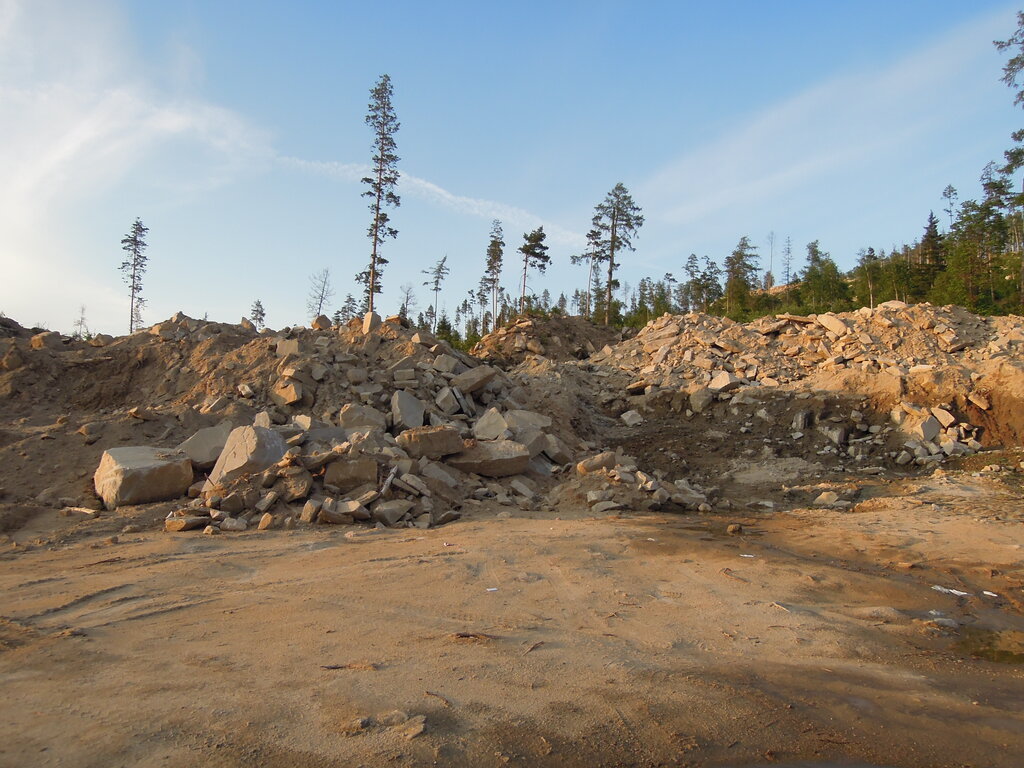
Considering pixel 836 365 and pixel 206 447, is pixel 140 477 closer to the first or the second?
pixel 206 447

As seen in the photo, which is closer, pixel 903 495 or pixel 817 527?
pixel 817 527

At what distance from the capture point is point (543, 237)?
39312 millimetres

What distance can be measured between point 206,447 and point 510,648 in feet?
23.8

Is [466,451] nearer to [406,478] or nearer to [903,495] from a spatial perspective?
[406,478]

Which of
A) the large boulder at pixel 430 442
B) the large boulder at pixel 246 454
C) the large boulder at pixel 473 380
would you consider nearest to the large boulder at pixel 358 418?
the large boulder at pixel 430 442

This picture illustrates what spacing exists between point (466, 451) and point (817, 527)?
579 cm

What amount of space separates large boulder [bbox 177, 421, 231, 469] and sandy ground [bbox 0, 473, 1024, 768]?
165cm

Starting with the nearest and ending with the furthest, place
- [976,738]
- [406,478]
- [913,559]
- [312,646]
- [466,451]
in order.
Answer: [976,738] < [312,646] < [913,559] < [406,478] < [466,451]

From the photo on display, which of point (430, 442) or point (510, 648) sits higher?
point (430, 442)

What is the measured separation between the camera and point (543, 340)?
2959 cm

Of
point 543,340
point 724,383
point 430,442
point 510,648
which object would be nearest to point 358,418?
point 430,442

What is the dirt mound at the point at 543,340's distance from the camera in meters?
28.6

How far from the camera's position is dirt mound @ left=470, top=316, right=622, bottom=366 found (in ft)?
93.9

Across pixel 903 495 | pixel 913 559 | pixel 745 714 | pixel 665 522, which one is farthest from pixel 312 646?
pixel 903 495
